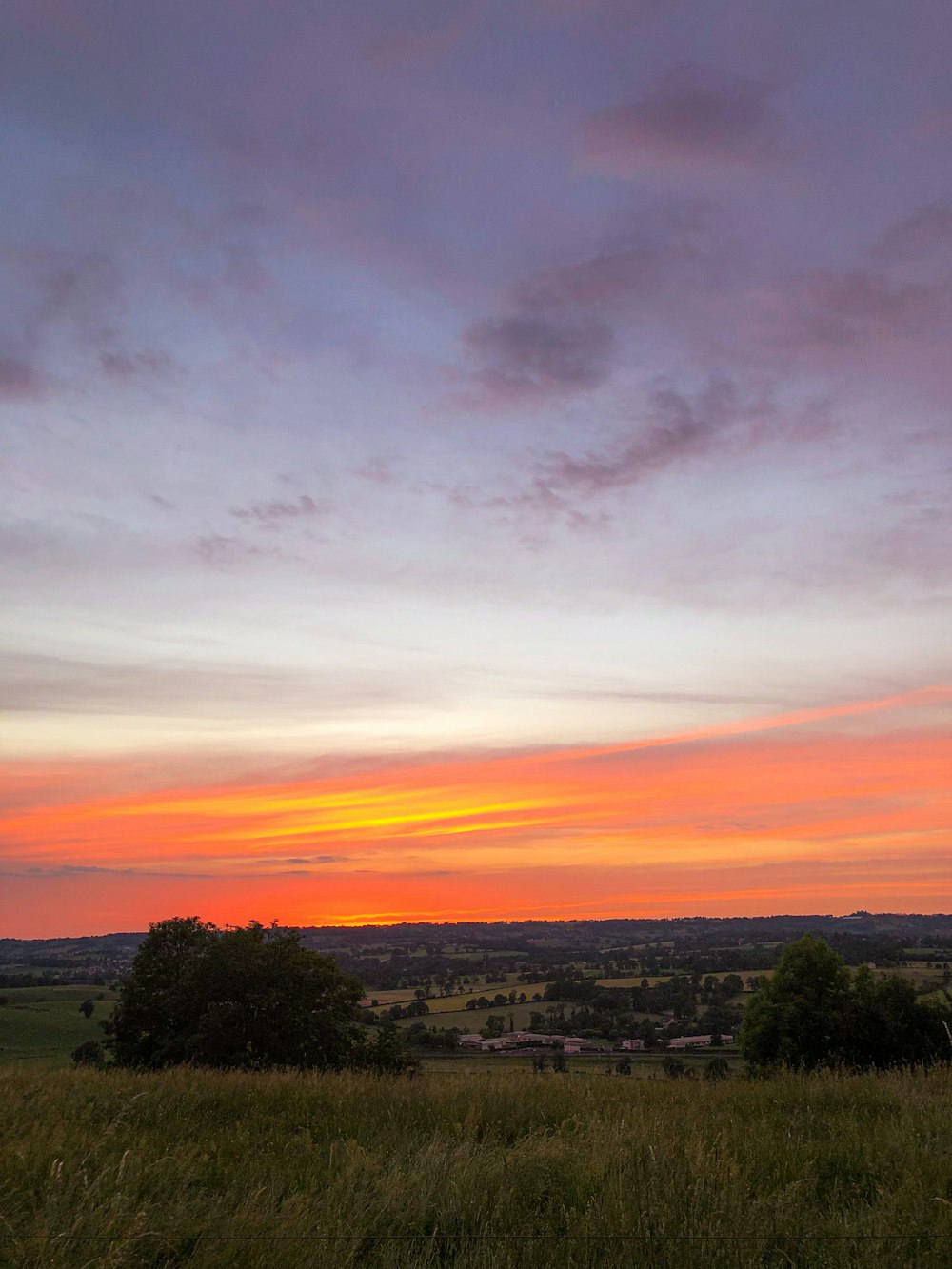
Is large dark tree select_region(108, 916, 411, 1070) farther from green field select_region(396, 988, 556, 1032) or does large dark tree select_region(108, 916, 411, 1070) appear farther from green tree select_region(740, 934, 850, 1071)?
green field select_region(396, 988, 556, 1032)

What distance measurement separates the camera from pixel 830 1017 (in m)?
42.4

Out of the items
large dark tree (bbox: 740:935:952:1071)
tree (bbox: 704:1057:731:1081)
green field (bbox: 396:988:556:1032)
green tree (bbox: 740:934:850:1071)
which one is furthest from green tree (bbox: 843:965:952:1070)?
green field (bbox: 396:988:556:1032)

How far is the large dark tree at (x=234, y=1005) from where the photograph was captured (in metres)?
30.3

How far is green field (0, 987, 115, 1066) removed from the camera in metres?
67.4

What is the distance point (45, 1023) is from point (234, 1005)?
61237 millimetres

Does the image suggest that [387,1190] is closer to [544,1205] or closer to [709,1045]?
[544,1205]

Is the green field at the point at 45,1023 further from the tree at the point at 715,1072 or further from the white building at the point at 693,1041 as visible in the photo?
the tree at the point at 715,1072

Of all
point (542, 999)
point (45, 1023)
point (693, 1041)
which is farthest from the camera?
point (542, 999)

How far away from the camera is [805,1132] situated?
29.7 ft

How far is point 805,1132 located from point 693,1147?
2.17 meters

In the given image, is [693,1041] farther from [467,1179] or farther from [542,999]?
[467,1179]

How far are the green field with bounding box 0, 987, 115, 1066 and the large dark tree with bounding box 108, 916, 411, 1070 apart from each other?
3377cm

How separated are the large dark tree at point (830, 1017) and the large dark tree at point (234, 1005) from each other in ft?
71.1

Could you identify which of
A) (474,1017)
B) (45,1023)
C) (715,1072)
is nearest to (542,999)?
(474,1017)
